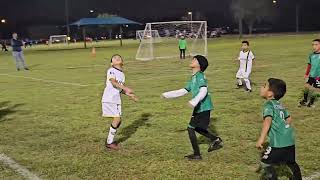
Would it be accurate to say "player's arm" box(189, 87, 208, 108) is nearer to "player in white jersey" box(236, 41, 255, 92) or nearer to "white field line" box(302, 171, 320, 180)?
"white field line" box(302, 171, 320, 180)

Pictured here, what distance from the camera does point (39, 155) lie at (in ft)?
25.8

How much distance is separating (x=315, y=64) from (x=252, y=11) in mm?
104426

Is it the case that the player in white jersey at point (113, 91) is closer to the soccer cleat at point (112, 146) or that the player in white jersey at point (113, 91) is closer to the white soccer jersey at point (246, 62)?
the soccer cleat at point (112, 146)

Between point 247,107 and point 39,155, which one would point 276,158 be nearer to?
point 39,155

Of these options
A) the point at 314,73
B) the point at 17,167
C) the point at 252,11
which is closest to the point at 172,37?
the point at 314,73

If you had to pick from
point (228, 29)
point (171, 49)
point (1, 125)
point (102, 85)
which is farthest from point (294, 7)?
point (1, 125)

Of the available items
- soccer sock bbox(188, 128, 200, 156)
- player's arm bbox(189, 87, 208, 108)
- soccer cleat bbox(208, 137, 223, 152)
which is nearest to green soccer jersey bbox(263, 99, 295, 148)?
player's arm bbox(189, 87, 208, 108)

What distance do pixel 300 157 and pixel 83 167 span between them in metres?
3.42

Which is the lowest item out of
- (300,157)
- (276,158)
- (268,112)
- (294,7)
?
(300,157)

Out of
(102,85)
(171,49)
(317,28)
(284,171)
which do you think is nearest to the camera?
(284,171)

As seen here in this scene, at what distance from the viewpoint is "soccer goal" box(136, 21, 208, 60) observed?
37219mm

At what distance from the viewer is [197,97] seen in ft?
22.0

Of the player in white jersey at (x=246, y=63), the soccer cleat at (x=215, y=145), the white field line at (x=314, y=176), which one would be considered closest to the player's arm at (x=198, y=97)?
the soccer cleat at (x=215, y=145)

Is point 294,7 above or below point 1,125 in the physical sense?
above
